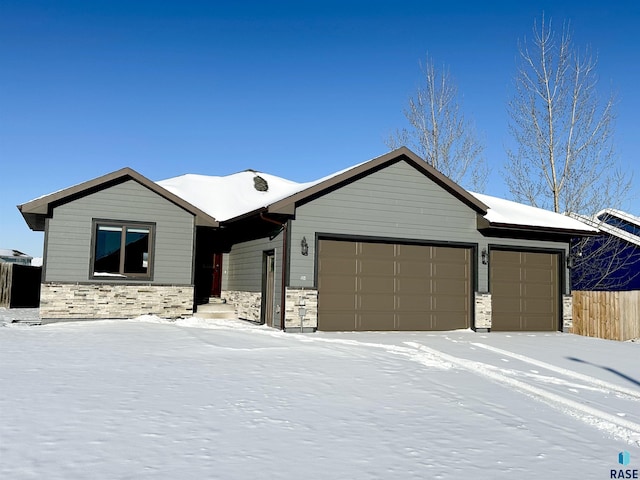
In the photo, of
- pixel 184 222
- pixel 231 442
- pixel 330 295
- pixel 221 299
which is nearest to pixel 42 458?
pixel 231 442

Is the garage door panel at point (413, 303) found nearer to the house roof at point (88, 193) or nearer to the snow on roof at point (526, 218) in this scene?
the snow on roof at point (526, 218)

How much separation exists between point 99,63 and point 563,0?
1499cm

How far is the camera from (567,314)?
1662 cm

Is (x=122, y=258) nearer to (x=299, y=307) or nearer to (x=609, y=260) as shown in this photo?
(x=299, y=307)

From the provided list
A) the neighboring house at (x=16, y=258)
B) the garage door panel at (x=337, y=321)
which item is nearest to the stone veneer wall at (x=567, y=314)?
the garage door panel at (x=337, y=321)

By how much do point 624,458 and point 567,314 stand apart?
1282 centimetres

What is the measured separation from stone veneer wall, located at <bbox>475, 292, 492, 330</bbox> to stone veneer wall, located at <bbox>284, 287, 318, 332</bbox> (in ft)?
16.2

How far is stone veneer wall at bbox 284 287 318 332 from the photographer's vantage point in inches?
532

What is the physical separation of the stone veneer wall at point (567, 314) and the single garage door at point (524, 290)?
0.58 ft

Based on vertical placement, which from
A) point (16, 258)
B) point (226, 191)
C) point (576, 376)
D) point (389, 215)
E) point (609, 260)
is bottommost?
point (576, 376)

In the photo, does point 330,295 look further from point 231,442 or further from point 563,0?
point 563,0

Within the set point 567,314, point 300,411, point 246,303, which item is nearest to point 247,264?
point 246,303

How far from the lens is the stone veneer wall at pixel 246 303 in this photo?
51.4ft

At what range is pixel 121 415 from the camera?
524 centimetres
